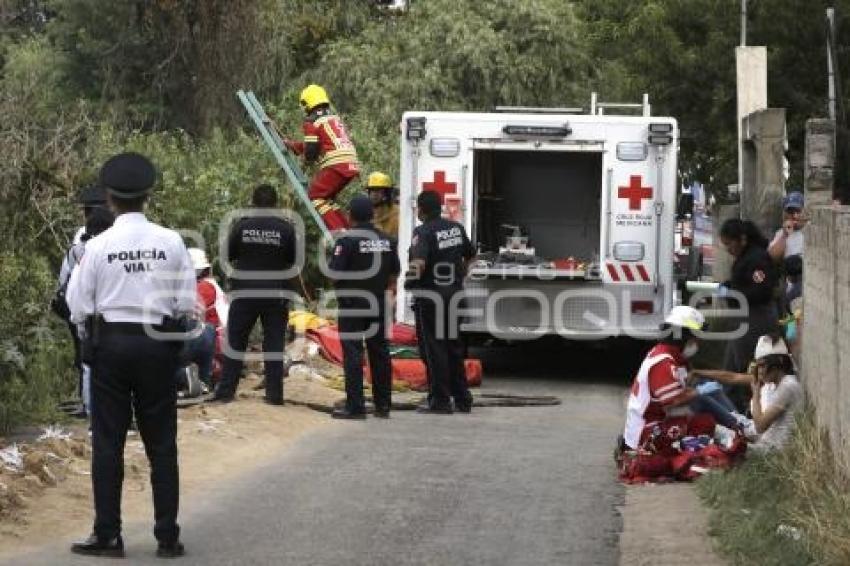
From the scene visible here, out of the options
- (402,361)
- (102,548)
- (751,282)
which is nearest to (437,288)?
(402,361)

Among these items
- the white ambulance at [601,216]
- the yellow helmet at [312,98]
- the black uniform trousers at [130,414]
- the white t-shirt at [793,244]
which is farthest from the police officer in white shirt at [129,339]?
the yellow helmet at [312,98]

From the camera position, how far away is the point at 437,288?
553 inches

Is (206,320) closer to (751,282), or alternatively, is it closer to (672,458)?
(751,282)

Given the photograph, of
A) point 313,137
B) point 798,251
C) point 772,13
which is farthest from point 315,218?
point 772,13

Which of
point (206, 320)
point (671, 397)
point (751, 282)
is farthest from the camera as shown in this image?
point (206, 320)

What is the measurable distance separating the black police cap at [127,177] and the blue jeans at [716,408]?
4.42 m

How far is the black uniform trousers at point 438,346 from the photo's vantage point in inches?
550

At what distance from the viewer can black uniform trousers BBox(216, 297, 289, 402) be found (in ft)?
44.0

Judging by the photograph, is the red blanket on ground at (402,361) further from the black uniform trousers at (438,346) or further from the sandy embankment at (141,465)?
the sandy embankment at (141,465)

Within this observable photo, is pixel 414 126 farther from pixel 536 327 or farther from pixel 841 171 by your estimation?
pixel 841 171

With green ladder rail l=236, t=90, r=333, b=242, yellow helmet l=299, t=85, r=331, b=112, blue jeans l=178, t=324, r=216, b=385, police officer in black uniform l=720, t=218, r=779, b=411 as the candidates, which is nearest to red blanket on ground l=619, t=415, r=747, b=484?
police officer in black uniform l=720, t=218, r=779, b=411

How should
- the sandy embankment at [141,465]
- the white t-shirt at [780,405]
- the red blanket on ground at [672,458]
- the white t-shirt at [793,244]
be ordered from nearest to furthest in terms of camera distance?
the sandy embankment at [141,465] < the white t-shirt at [780,405] < the red blanket on ground at [672,458] < the white t-shirt at [793,244]

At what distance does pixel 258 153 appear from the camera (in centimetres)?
2097

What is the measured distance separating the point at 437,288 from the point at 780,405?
4147 mm
